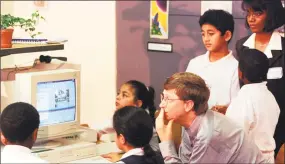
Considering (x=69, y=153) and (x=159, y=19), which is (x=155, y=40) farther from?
(x=69, y=153)

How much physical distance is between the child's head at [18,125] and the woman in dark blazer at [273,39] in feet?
5.16

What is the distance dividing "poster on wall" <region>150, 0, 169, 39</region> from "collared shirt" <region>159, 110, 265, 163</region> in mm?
1941

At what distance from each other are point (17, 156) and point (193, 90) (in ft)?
2.80

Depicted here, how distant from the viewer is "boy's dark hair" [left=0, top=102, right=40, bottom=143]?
226cm

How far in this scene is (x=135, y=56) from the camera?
4.60 meters

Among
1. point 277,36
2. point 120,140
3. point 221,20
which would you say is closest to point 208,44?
point 221,20

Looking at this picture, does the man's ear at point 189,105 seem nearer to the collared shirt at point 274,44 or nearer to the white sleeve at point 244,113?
the white sleeve at point 244,113

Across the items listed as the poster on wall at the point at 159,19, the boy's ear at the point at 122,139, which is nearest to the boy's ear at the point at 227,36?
the poster on wall at the point at 159,19

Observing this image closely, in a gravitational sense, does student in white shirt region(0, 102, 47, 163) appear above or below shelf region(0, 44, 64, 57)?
below

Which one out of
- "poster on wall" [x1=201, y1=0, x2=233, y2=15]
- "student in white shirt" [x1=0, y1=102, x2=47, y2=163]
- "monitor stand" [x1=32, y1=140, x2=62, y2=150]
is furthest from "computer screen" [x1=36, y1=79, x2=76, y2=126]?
"poster on wall" [x1=201, y1=0, x2=233, y2=15]

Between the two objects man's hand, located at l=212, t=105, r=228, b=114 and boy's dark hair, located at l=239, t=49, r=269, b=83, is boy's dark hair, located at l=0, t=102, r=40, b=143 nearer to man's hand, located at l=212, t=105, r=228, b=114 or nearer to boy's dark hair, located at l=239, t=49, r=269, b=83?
boy's dark hair, located at l=239, t=49, r=269, b=83

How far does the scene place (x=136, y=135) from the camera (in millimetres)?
2352

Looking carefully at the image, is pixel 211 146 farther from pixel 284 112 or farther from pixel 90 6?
pixel 90 6

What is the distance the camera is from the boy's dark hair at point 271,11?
131 inches
